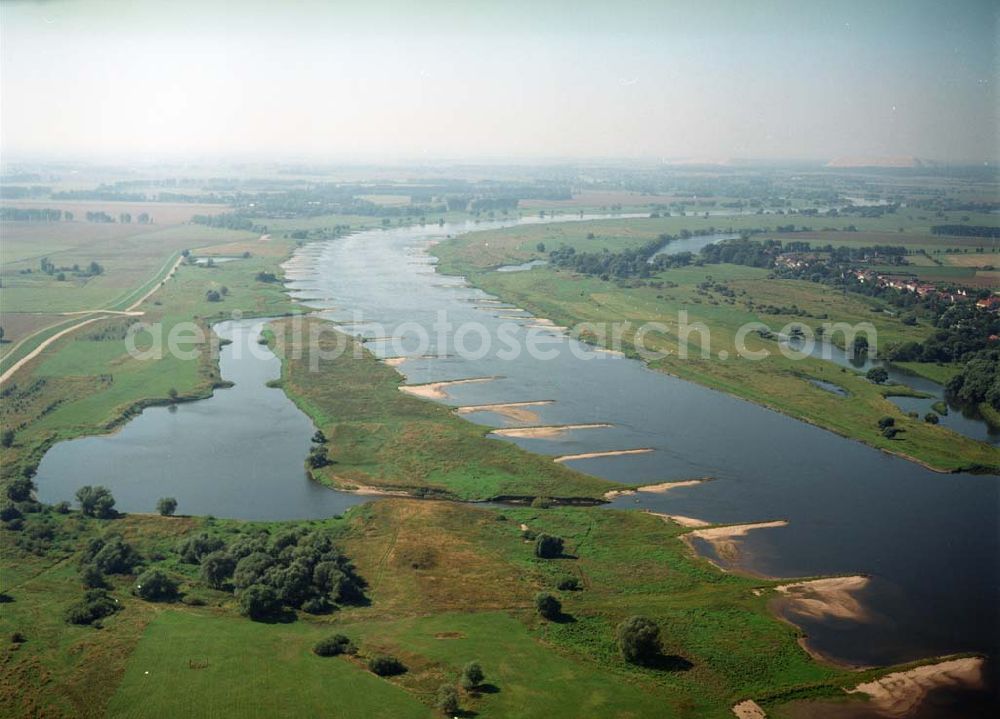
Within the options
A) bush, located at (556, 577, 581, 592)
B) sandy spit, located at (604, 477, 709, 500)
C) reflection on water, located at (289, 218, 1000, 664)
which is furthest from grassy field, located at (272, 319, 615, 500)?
bush, located at (556, 577, 581, 592)

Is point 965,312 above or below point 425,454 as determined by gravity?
above

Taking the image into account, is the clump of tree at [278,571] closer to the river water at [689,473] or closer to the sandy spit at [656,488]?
the river water at [689,473]

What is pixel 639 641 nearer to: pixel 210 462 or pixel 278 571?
pixel 278 571

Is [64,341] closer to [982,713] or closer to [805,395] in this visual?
[805,395]

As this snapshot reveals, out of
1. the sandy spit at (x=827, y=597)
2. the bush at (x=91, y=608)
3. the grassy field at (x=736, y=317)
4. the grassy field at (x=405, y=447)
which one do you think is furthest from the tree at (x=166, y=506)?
the grassy field at (x=736, y=317)

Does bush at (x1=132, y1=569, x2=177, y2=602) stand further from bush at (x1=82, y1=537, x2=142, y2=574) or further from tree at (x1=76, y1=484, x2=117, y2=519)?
tree at (x1=76, y1=484, x2=117, y2=519)

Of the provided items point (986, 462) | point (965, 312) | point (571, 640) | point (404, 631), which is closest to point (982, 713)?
point (571, 640)

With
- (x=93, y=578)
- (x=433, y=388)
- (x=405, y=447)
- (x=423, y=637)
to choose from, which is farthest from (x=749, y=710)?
(x=433, y=388)
